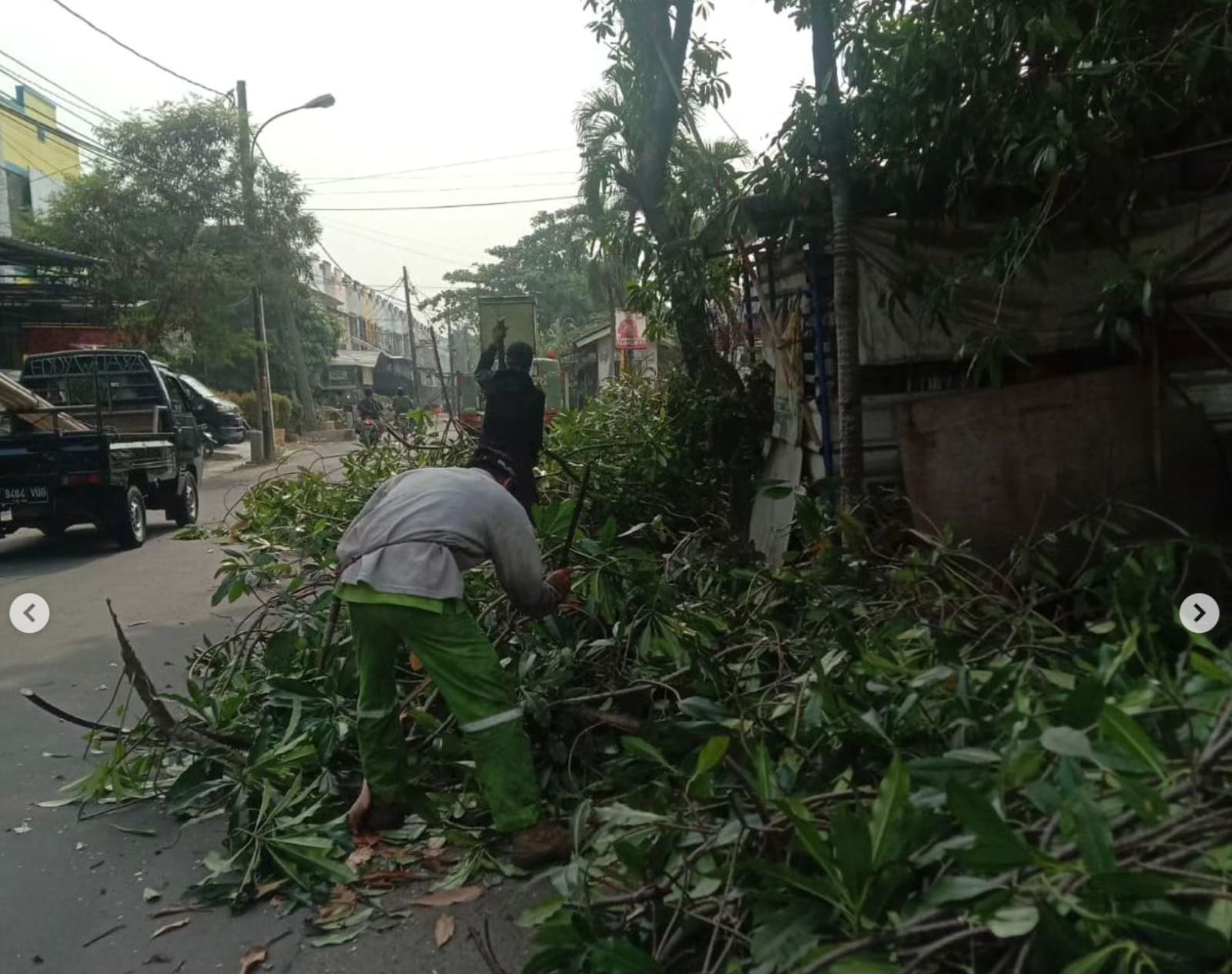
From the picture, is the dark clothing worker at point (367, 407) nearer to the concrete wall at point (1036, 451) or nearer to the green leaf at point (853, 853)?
the concrete wall at point (1036, 451)

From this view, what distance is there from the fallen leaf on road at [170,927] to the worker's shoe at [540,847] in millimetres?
1029

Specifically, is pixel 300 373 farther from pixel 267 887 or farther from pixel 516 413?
pixel 267 887

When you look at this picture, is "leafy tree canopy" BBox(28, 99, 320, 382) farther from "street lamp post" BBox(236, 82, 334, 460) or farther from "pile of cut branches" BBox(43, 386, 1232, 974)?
"pile of cut branches" BBox(43, 386, 1232, 974)

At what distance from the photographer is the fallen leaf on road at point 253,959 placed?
2.99 m

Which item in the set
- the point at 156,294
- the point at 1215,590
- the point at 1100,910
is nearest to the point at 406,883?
the point at 1100,910

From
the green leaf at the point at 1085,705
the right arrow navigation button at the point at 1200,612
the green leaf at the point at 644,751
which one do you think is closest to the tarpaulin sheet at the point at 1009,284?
the right arrow navigation button at the point at 1200,612

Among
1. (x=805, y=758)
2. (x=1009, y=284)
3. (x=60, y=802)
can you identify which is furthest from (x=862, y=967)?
(x=1009, y=284)

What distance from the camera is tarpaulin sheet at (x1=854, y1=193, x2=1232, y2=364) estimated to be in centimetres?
530

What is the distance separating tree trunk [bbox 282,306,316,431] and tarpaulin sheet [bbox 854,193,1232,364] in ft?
97.5

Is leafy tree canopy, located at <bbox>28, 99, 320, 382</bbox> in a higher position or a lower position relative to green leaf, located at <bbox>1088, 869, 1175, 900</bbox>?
higher

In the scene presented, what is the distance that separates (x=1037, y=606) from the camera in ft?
13.4

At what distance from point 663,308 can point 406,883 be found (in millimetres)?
6369

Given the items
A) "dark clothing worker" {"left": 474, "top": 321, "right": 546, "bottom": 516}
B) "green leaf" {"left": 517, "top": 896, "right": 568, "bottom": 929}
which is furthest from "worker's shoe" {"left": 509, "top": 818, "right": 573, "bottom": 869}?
"dark clothing worker" {"left": 474, "top": 321, "right": 546, "bottom": 516}

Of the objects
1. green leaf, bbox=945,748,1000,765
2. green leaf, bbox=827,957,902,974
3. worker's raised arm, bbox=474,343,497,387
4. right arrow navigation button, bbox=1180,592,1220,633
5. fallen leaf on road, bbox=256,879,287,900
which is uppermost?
worker's raised arm, bbox=474,343,497,387
